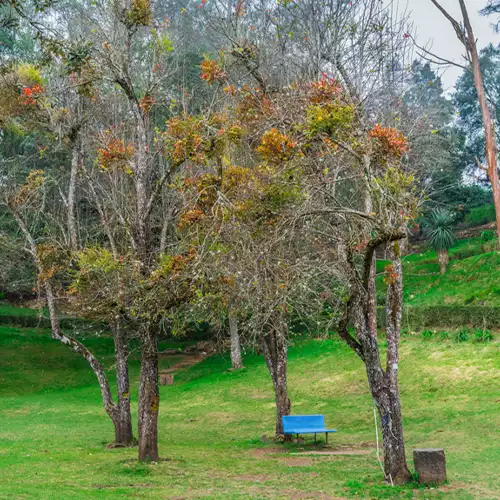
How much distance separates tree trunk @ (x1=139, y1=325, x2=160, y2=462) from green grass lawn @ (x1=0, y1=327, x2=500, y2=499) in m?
0.44

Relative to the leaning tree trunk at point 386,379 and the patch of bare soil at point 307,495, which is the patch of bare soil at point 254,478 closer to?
the patch of bare soil at point 307,495

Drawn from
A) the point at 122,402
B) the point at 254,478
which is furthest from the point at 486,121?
the point at 122,402

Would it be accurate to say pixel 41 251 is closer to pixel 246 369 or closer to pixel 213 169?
pixel 213 169

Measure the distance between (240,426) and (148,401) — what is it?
7610mm

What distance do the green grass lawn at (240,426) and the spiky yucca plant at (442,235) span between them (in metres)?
9.94

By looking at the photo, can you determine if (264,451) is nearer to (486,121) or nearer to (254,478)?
(254,478)

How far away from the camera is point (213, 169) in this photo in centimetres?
1647

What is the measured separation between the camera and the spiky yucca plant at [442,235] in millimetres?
34781

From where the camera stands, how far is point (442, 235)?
34.8 meters

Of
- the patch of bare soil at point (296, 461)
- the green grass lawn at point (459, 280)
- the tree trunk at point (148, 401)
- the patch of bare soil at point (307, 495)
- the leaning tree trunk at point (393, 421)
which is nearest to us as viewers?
the patch of bare soil at point (307, 495)

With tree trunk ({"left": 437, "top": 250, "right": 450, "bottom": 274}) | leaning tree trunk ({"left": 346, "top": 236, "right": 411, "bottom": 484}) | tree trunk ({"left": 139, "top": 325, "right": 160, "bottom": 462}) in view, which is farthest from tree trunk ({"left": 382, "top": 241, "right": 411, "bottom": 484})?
tree trunk ({"left": 437, "top": 250, "right": 450, "bottom": 274})

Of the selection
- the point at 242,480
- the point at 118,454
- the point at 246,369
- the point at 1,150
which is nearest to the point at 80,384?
the point at 246,369

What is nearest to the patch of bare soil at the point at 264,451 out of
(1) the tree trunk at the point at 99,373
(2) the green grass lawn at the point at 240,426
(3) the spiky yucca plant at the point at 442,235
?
(2) the green grass lawn at the point at 240,426

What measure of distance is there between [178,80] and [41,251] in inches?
404
